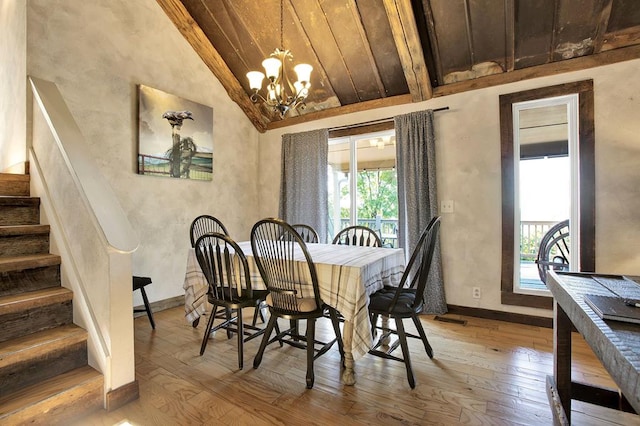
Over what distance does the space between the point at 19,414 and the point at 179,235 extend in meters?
2.38

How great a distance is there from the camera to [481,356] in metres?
2.32

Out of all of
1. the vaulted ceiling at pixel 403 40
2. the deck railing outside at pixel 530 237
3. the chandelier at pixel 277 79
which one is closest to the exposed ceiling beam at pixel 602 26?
the vaulted ceiling at pixel 403 40

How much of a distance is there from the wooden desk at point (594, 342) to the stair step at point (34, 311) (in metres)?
2.51

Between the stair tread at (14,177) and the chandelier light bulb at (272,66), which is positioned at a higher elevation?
the chandelier light bulb at (272,66)

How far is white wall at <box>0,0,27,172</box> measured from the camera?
2.51 m

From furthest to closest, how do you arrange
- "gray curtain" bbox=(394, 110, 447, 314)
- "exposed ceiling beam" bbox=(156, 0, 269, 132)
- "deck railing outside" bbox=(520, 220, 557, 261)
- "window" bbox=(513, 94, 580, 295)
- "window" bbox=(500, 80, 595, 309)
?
1. "exposed ceiling beam" bbox=(156, 0, 269, 132)
2. "gray curtain" bbox=(394, 110, 447, 314)
3. "deck railing outside" bbox=(520, 220, 557, 261)
4. "window" bbox=(513, 94, 580, 295)
5. "window" bbox=(500, 80, 595, 309)

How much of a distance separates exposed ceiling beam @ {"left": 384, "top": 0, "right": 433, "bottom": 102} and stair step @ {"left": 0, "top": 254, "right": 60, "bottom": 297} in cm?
321

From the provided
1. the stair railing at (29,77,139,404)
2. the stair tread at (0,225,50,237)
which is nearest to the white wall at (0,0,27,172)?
the stair railing at (29,77,139,404)

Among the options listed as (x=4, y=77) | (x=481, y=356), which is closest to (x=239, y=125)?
(x=4, y=77)

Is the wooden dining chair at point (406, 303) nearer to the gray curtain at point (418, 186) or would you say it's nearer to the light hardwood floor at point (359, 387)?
the light hardwood floor at point (359, 387)

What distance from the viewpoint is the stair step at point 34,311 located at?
165cm

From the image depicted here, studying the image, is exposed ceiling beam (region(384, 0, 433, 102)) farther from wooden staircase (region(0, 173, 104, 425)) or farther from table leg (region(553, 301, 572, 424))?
wooden staircase (region(0, 173, 104, 425))

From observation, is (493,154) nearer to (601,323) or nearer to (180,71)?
(601,323)

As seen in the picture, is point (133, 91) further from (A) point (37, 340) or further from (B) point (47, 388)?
(B) point (47, 388)
